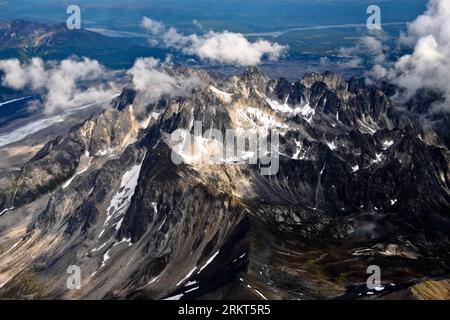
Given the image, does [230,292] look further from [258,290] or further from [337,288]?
[337,288]

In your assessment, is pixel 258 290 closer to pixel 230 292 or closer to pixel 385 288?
pixel 230 292
